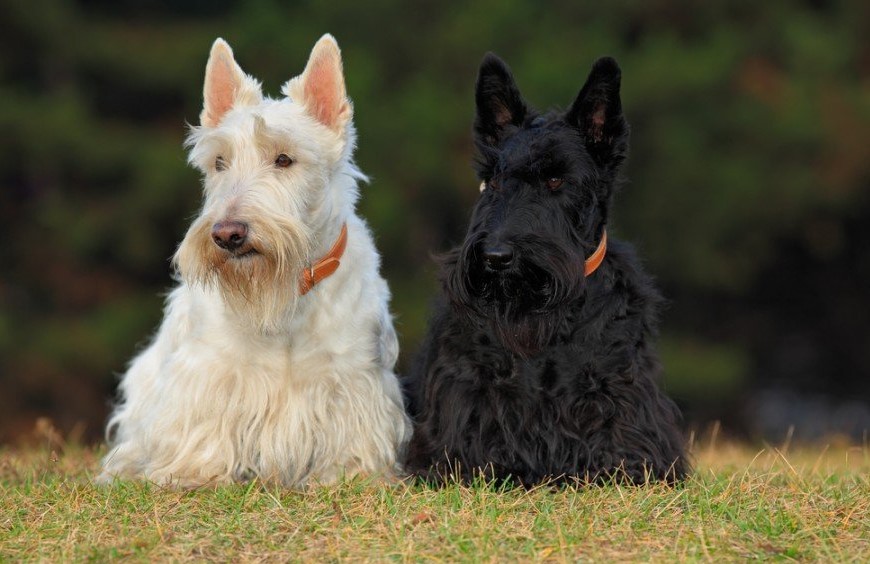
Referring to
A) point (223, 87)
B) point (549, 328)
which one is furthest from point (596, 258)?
point (223, 87)

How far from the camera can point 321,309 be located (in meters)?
6.18

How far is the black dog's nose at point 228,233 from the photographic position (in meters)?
5.71

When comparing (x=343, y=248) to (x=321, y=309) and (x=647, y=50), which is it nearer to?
(x=321, y=309)

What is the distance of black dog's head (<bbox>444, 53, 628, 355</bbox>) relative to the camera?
5613 millimetres

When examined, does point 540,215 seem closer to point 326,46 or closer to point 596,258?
point 596,258

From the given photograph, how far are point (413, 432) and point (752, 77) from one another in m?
13.4

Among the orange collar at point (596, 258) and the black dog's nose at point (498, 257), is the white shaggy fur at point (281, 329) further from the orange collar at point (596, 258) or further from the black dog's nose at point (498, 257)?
the orange collar at point (596, 258)

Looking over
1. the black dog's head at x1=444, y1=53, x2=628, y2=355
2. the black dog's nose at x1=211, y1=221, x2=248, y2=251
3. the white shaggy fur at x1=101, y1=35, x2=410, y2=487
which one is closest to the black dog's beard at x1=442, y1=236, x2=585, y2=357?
the black dog's head at x1=444, y1=53, x2=628, y2=355

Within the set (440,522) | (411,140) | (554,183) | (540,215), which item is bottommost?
(440,522)

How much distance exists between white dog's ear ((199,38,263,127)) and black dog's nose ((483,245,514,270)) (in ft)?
5.37

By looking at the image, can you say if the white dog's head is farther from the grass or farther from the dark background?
the dark background

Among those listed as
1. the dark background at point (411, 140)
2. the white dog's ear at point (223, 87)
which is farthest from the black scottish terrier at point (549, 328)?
the dark background at point (411, 140)

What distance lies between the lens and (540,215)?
564cm

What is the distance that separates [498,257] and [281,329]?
4.02 ft
